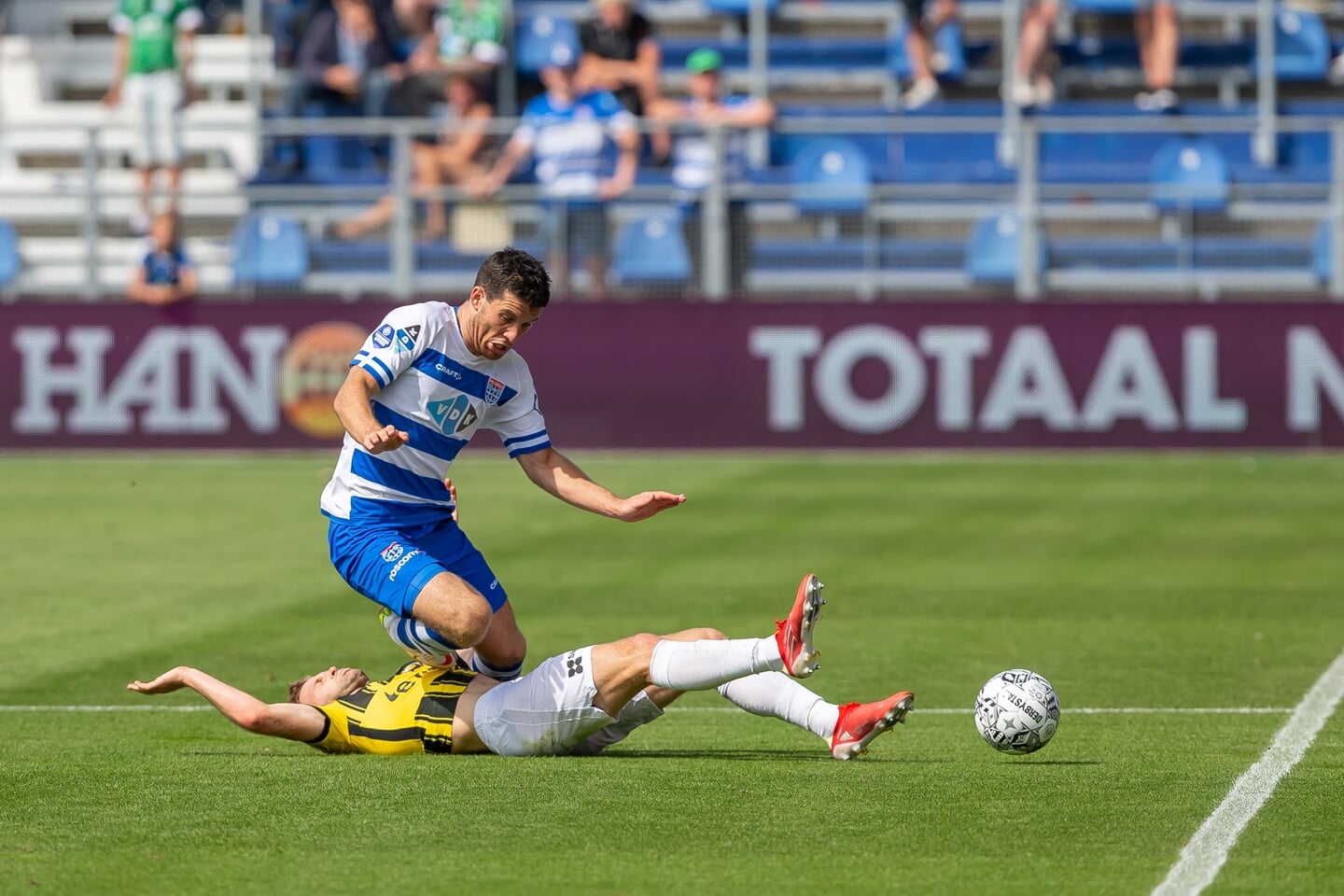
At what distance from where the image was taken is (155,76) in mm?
24406

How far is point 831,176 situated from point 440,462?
1492 cm

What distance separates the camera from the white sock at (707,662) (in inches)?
281

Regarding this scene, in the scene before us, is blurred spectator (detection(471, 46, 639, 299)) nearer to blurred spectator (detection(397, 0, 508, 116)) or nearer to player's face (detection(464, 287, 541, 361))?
blurred spectator (detection(397, 0, 508, 116))

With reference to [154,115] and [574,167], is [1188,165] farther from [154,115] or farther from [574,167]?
[154,115]

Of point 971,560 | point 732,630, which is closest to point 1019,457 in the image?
point 971,560

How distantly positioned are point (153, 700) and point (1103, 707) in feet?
14.0

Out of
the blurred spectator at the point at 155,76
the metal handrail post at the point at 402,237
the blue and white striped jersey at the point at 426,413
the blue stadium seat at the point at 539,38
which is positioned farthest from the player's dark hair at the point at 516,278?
the blue stadium seat at the point at 539,38

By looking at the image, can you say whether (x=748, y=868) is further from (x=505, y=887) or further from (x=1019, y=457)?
(x=1019, y=457)

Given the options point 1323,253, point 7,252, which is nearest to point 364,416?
point 1323,253

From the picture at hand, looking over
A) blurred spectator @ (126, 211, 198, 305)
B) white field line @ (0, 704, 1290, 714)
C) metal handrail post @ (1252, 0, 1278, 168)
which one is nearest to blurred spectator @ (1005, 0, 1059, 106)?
metal handrail post @ (1252, 0, 1278, 168)

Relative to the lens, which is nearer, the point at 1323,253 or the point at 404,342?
the point at 404,342

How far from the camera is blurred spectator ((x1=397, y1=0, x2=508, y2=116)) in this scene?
25062 mm

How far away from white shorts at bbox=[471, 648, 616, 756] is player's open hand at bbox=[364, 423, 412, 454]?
37.8 inches

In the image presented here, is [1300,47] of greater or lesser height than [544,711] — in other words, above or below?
above
